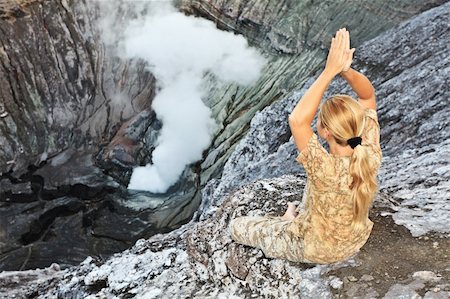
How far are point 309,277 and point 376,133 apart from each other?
4.74ft

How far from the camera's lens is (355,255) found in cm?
541

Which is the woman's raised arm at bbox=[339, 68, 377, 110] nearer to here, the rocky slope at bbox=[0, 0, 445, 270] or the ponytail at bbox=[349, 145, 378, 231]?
the ponytail at bbox=[349, 145, 378, 231]

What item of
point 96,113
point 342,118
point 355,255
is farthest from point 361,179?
point 96,113

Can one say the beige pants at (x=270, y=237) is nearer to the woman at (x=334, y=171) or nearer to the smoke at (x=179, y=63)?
the woman at (x=334, y=171)

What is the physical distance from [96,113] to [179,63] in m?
4.41

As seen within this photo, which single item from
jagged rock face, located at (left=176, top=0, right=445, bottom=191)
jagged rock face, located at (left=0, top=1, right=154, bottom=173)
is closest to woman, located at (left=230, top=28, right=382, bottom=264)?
jagged rock face, located at (left=176, top=0, right=445, bottom=191)

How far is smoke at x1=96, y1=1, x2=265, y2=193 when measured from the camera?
23.4 m

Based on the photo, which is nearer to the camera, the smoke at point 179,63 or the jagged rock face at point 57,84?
the smoke at point 179,63

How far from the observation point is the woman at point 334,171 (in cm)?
444

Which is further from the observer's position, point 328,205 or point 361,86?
point 361,86

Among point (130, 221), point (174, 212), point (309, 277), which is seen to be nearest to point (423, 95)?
point (309, 277)

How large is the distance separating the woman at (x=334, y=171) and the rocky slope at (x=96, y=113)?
47.4 ft

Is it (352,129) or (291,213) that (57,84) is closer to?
(291,213)

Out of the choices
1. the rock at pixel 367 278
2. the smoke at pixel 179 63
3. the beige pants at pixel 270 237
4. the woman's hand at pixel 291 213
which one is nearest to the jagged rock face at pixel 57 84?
the smoke at pixel 179 63
